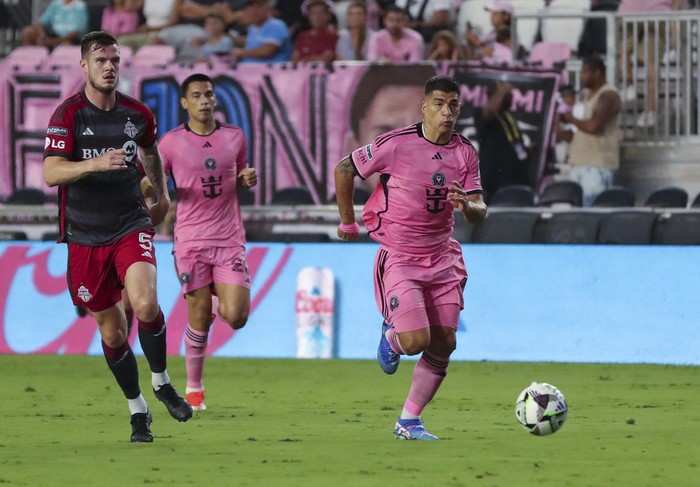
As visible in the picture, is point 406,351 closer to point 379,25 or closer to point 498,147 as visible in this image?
point 498,147

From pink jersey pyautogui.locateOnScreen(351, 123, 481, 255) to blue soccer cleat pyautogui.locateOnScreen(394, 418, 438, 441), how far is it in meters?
1.05

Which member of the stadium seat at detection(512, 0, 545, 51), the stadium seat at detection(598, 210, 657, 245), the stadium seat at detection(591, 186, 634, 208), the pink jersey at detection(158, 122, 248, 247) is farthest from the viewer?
the stadium seat at detection(512, 0, 545, 51)

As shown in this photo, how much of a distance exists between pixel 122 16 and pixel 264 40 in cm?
277

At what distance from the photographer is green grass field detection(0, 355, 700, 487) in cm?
726

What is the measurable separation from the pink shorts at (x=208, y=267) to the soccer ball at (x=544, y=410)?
343cm

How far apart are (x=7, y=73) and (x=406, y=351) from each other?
38.0 ft

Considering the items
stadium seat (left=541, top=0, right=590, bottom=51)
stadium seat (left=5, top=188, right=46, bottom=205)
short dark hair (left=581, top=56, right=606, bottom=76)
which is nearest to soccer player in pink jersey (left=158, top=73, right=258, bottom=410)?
short dark hair (left=581, top=56, right=606, bottom=76)

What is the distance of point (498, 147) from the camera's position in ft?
57.2

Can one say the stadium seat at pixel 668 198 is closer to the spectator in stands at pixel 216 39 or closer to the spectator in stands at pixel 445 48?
the spectator in stands at pixel 445 48

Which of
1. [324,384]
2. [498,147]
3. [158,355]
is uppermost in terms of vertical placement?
[498,147]

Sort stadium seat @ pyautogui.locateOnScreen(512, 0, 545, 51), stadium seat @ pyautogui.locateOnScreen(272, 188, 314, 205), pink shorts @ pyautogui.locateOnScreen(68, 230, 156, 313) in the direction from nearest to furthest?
pink shorts @ pyautogui.locateOnScreen(68, 230, 156, 313)
stadium seat @ pyautogui.locateOnScreen(272, 188, 314, 205)
stadium seat @ pyautogui.locateOnScreen(512, 0, 545, 51)

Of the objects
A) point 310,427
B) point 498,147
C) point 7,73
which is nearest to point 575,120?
point 498,147

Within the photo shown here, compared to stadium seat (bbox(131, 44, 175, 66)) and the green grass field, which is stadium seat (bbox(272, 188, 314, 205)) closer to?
stadium seat (bbox(131, 44, 175, 66))

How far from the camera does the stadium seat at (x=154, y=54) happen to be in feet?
62.7
